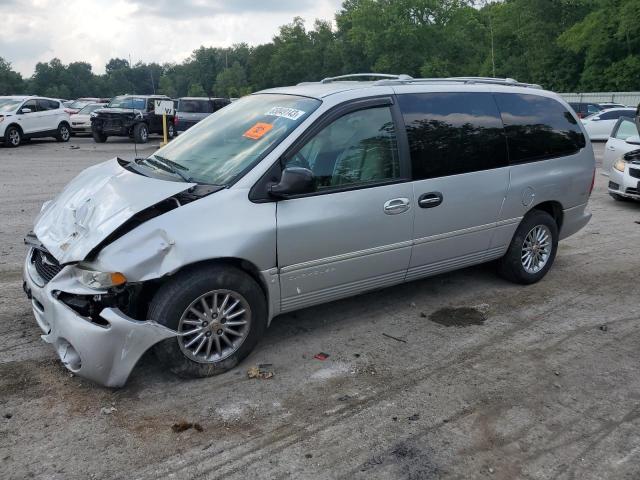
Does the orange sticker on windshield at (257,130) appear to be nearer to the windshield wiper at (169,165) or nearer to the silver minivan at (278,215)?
the silver minivan at (278,215)

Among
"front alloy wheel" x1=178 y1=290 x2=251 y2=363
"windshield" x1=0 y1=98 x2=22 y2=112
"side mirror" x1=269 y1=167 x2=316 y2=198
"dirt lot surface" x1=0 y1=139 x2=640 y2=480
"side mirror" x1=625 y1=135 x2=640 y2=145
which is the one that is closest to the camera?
"dirt lot surface" x1=0 y1=139 x2=640 y2=480

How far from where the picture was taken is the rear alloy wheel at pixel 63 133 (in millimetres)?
21422

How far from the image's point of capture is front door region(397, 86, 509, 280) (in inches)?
180

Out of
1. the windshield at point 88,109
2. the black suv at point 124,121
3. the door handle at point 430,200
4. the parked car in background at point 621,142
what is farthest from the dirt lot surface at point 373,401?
the windshield at point 88,109

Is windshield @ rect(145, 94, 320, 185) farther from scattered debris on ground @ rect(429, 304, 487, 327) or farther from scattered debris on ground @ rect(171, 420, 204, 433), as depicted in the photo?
scattered debris on ground @ rect(429, 304, 487, 327)

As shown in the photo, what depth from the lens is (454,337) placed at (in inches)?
178

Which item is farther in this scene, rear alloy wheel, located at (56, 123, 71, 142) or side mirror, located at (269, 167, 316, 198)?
rear alloy wheel, located at (56, 123, 71, 142)

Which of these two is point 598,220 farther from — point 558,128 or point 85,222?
point 85,222

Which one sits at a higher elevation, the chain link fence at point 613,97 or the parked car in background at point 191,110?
the chain link fence at point 613,97

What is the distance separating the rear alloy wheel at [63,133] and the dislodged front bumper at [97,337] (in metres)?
20.0

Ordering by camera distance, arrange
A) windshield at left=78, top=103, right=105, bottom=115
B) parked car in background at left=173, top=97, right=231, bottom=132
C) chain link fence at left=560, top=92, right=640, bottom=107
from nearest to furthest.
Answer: parked car in background at left=173, top=97, right=231, bottom=132 < windshield at left=78, top=103, right=105, bottom=115 < chain link fence at left=560, top=92, right=640, bottom=107

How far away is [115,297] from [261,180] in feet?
3.87

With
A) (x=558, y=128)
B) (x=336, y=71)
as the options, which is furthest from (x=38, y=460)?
(x=336, y=71)

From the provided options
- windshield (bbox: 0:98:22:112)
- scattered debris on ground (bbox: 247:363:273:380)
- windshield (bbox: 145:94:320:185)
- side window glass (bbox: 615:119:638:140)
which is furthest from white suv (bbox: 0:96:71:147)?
scattered debris on ground (bbox: 247:363:273:380)
